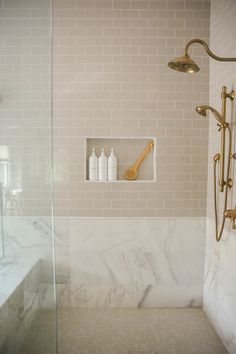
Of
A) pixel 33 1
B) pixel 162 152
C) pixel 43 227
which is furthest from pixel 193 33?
pixel 43 227

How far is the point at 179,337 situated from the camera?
2229 millimetres

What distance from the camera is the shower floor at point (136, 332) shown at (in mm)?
2104

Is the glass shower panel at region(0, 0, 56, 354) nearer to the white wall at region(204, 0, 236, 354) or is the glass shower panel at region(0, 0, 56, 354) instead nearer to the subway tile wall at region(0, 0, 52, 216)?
the subway tile wall at region(0, 0, 52, 216)

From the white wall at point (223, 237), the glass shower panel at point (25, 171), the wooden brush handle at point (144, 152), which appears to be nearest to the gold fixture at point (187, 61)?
the white wall at point (223, 237)

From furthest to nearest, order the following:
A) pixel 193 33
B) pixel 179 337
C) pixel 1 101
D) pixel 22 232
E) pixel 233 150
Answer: pixel 193 33, pixel 179 337, pixel 233 150, pixel 22 232, pixel 1 101

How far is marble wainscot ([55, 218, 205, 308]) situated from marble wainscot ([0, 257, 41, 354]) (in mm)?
924

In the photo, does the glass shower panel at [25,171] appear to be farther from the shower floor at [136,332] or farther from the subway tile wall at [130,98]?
the subway tile wall at [130,98]

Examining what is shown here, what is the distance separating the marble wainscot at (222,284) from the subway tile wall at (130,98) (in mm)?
396

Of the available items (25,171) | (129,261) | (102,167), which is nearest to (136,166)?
(102,167)

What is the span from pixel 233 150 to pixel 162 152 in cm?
70

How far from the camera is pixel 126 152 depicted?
8.81 feet

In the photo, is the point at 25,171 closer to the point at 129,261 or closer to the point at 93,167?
the point at 93,167

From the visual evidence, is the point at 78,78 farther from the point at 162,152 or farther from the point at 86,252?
the point at 86,252

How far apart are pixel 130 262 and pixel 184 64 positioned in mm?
1724
